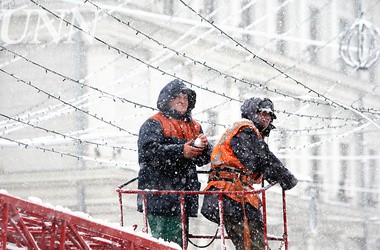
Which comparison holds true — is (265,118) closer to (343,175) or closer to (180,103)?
(180,103)

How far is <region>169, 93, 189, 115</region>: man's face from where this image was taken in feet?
30.4

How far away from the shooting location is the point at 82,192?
29.5 m

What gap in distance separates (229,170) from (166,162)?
1.84 feet

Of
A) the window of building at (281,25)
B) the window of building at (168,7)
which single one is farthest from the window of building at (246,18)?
the window of building at (168,7)

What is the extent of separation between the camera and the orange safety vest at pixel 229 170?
884cm

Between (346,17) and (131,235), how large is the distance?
1470 inches

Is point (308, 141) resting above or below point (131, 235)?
above

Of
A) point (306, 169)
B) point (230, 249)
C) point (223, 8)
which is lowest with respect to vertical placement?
point (230, 249)

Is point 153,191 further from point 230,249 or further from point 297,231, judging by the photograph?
point 297,231

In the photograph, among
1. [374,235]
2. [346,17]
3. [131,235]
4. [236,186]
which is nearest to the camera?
[131,235]

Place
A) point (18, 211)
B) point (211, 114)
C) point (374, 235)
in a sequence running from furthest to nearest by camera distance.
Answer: point (374, 235), point (211, 114), point (18, 211)

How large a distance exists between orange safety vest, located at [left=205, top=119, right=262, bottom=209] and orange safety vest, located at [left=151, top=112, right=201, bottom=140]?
487 mm

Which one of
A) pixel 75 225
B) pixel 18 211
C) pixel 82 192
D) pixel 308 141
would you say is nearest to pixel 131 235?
pixel 75 225

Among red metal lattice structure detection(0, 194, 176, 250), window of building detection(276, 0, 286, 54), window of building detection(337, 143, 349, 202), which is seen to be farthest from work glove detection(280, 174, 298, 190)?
window of building detection(337, 143, 349, 202)
